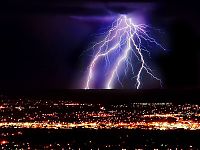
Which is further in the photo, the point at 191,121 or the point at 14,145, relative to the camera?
the point at 191,121

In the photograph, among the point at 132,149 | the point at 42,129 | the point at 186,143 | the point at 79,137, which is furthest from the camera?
the point at 42,129

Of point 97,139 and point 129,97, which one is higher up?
point 129,97

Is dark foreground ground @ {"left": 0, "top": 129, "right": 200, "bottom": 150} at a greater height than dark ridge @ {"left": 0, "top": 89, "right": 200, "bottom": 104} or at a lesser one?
lesser

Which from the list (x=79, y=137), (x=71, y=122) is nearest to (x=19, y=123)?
(x=71, y=122)

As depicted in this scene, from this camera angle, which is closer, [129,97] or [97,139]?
[97,139]

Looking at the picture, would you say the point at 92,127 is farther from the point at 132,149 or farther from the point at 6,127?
the point at 132,149

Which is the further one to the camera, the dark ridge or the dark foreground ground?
the dark ridge

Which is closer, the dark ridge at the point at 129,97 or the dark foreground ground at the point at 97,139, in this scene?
the dark foreground ground at the point at 97,139

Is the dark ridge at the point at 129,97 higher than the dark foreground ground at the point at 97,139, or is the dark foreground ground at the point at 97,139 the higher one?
the dark ridge at the point at 129,97
